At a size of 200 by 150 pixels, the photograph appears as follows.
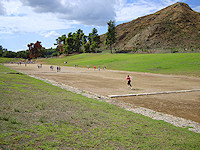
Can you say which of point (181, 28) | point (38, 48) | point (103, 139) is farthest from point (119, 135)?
point (38, 48)

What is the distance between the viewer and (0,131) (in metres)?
5.53

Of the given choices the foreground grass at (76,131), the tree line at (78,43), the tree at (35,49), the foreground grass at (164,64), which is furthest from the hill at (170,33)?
the foreground grass at (76,131)

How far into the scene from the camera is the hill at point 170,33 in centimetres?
11777

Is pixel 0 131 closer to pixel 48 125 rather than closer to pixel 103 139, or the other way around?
pixel 48 125

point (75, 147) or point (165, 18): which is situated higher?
point (165, 18)

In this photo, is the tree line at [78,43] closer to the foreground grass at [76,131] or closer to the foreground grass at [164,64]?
the foreground grass at [164,64]

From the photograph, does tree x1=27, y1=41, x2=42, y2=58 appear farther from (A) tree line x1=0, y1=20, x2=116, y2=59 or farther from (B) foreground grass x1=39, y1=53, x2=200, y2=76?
(B) foreground grass x1=39, y1=53, x2=200, y2=76

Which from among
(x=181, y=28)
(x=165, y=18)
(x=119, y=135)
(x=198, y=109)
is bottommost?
(x=198, y=109)

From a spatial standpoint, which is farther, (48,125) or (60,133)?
(48,125)

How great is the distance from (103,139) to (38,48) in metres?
167

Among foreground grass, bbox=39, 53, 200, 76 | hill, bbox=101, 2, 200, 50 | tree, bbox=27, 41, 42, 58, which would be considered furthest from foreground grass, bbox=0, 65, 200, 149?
tree, bbox=27, 41, 42, 58

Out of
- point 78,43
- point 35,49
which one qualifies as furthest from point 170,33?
point 35,49

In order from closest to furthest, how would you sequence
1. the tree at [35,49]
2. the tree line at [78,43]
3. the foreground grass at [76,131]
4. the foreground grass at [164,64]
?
the foreground grass at [76,131]
the foreground grass at [164,64]
the tree line at [78,43]
the tree at [35,49]

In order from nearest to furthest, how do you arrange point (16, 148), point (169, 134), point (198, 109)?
1. point (16, 148)
2. point (169, 134)
3. point (198, 109)
